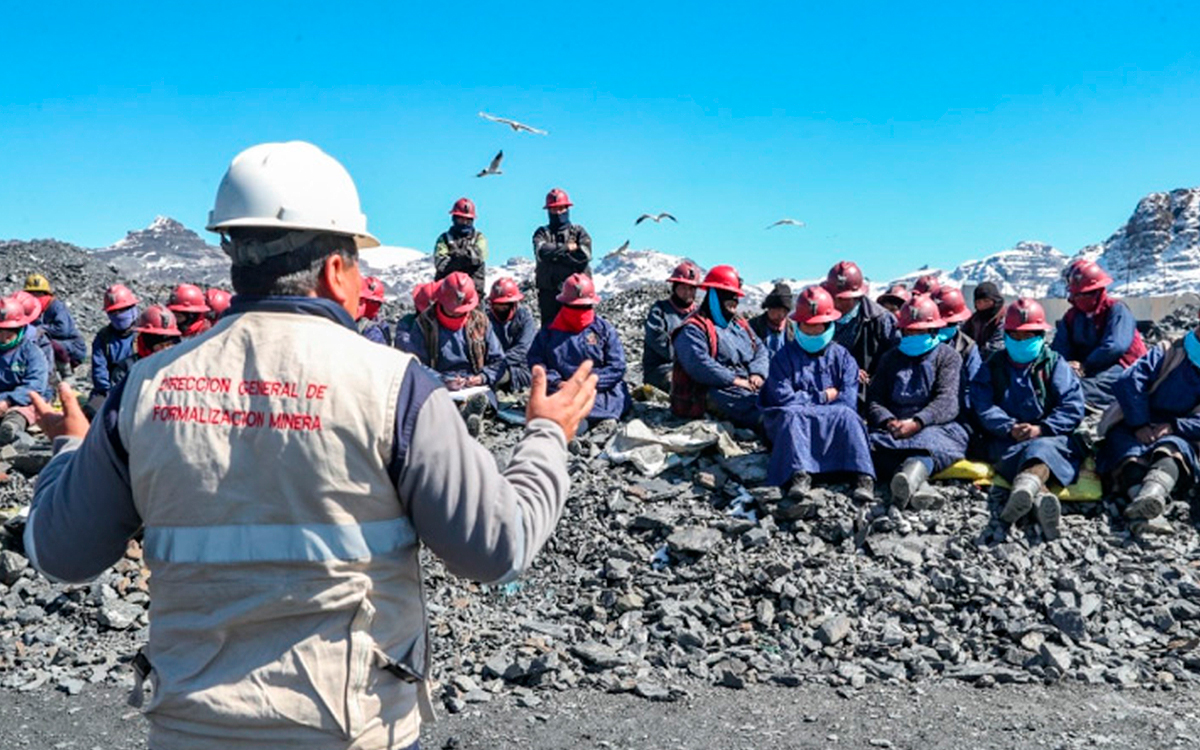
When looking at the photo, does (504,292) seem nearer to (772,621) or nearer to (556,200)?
(556,200)

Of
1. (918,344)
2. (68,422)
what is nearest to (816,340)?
(918,344)

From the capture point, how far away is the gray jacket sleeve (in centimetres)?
190

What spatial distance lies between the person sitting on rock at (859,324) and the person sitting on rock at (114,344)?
7.48 m

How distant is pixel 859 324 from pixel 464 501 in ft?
27.3

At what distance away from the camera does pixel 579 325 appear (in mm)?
10008

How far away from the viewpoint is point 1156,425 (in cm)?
782

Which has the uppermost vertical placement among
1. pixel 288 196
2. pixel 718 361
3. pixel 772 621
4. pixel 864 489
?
pixel 288 196

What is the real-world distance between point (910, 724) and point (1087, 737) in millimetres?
863

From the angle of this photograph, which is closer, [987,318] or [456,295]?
[456,295]

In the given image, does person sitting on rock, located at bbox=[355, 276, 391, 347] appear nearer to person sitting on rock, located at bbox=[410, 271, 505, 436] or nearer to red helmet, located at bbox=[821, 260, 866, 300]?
person sitting on rock, located at bbox=[410, 271, 505, 436]

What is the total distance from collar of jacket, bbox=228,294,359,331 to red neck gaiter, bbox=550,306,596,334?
26.1ft

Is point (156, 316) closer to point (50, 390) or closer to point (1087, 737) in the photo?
point (50, 390)

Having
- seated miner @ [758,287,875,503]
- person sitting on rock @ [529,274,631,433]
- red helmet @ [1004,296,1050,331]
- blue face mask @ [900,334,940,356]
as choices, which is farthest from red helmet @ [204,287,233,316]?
red helmet @ [1004,296,1050,331]

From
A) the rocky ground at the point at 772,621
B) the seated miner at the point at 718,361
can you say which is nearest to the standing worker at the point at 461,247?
the seated miner at the point at 718,361
